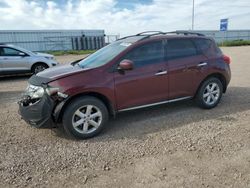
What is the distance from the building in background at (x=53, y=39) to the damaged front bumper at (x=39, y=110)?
1209 inches

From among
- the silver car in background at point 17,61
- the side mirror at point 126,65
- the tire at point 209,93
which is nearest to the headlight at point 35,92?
the side mirror at point 126,65

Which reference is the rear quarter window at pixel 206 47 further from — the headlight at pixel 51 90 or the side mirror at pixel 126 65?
the headlight at pixel 51 90

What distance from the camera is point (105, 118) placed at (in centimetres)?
430

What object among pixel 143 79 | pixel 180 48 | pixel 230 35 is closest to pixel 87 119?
pixel 143 79

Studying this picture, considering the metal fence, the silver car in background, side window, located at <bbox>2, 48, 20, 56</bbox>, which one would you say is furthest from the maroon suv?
the metal fence

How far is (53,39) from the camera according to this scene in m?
35.7

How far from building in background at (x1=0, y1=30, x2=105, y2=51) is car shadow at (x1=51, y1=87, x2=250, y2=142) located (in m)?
30.6

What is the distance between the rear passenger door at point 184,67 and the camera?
497 cm

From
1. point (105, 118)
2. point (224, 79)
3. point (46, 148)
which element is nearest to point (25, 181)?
point (46, 148)

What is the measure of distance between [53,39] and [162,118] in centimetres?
3376

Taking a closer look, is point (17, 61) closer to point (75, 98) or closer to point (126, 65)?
point (75, 98)

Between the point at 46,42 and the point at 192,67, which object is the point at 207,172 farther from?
the point at 46,42

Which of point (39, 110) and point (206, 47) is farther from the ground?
point (206, 47)

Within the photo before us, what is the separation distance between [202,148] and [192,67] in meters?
2.02
